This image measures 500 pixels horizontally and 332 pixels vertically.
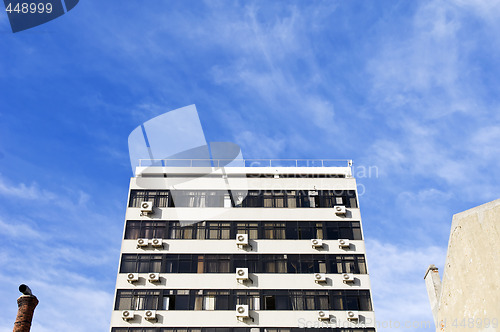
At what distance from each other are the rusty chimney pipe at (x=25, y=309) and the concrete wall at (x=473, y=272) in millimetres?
19082

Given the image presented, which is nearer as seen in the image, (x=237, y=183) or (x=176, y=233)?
(x=176, y=233)

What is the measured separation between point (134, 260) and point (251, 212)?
9.93 meters

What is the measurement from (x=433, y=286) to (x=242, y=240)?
14066mm

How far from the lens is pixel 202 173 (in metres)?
39.7

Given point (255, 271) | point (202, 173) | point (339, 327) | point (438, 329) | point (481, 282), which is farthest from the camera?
point (202, 173)

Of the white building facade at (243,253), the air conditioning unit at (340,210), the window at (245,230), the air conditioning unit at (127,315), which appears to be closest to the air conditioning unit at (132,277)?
the white building facade at (243,253)

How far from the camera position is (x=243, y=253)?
3544 cm

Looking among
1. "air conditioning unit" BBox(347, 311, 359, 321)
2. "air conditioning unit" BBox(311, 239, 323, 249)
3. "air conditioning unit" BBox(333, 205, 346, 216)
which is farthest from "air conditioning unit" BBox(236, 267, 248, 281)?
"air conditioning unit" BBox(333, 205, 346, 216)

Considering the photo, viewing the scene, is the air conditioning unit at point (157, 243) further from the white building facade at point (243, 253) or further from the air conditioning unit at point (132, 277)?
the air conditioning unit at point (132, 277)

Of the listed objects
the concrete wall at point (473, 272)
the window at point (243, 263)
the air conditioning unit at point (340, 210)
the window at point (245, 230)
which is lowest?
the concrete wall at point (473, 272)

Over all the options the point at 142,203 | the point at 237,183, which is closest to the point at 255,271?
the point at 237,183

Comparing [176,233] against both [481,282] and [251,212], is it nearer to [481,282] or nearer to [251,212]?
[251,212]

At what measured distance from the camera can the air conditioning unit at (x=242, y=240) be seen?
116 ft

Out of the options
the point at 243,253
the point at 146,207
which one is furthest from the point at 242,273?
the point at 146,207
